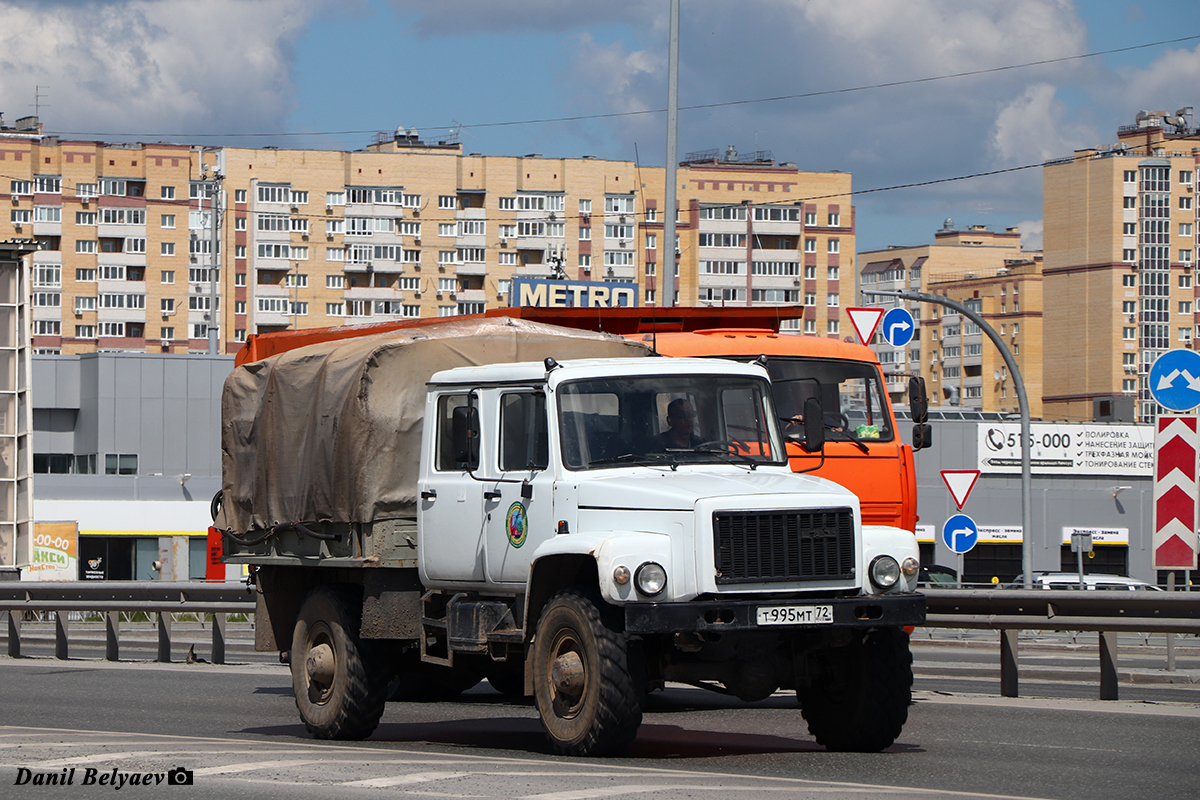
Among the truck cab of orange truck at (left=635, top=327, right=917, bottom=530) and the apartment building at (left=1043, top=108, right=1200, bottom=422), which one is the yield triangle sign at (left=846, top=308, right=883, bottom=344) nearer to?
the truck cab of orange truck at (left=635, top=327, right=917, bottom=530)

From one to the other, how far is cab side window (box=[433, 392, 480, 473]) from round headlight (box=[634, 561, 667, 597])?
1815 mm

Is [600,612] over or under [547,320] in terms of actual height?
under

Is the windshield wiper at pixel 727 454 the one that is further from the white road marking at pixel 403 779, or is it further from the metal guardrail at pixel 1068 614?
the metal guardrail at pixel 1068 614

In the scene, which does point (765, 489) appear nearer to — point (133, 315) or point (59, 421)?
point (59, 421)

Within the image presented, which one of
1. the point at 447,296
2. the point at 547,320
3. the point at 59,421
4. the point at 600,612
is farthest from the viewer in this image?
the point at 447,296

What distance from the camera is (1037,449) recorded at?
218 feet

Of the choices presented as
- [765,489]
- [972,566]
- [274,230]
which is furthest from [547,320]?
[274,230]

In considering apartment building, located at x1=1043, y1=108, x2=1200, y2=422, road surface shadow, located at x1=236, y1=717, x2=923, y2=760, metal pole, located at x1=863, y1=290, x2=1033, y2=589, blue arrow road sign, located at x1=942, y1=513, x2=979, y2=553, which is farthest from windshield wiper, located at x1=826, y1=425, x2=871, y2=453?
apartment building, located at x1=1043, y1=108, x2=1200, y2=422

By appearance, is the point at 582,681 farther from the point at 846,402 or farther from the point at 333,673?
the point at 846,402

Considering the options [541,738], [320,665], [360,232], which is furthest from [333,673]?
[360,232]

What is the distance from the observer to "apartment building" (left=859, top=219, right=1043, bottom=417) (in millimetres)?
158000

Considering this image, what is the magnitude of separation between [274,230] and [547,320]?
105m

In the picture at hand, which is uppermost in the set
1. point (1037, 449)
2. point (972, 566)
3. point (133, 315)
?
point (133, 315)

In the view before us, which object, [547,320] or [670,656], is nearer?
[670,656]
